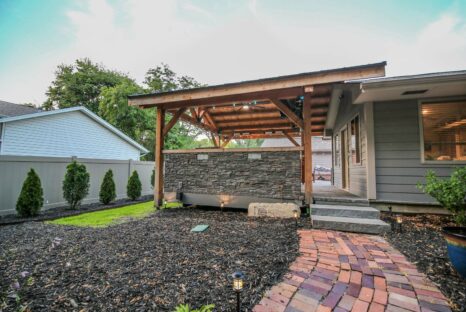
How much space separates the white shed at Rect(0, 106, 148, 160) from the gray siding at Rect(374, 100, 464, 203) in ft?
40.7

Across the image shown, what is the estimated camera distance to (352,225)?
336 centimetres

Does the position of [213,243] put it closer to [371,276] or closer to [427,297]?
[371,276]

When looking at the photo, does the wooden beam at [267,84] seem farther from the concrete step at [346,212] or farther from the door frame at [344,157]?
the door frame at [344,157]

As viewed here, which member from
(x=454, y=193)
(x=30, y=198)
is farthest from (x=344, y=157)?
(x=30, y=198)

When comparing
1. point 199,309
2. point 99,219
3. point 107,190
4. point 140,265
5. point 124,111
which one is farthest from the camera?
point 124,111

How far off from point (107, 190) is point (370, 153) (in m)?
8.10

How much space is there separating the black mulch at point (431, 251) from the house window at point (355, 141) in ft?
5.69

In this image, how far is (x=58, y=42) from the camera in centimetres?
1028

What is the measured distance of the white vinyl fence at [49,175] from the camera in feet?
17.9

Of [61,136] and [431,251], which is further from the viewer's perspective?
[61,136]

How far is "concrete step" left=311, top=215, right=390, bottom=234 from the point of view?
128 inches

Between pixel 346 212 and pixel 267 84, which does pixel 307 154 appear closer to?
pixel 346 212

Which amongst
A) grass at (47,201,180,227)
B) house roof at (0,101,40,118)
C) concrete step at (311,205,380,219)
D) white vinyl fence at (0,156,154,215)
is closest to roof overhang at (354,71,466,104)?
concrete step at (311,205,380,219)

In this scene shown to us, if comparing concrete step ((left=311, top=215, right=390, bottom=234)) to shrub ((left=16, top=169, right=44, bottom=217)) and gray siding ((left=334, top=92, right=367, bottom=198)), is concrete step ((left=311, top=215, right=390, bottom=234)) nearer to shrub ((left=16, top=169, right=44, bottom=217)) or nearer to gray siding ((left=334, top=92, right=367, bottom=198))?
gray siding ((left=334, top=92, right=367, bottom=198))
